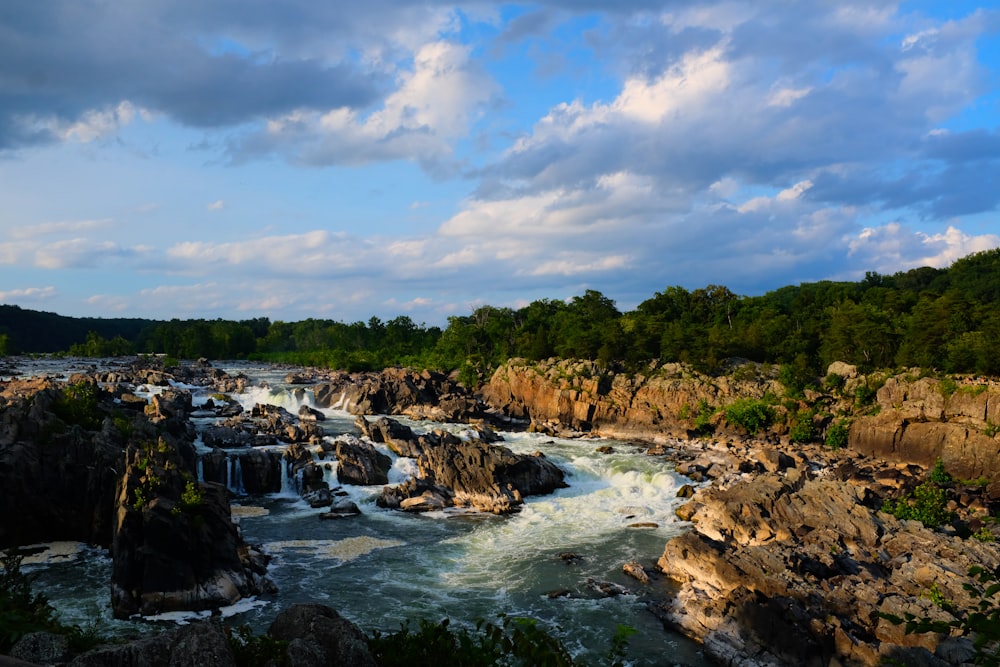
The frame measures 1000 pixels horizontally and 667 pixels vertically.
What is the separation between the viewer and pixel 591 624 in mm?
26859

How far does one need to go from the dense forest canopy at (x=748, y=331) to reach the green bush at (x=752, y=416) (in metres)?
5.52

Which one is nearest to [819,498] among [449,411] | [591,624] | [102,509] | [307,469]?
[591,624]

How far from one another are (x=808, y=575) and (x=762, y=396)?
40.5 m

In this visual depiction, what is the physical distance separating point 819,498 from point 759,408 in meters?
29.1

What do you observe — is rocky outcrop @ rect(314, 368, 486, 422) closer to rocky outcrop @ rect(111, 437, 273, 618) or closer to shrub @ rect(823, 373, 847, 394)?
shrub @ rect(823, 373, 847, 394)

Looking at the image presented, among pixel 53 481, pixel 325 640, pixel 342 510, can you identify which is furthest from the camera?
pixel 342 510

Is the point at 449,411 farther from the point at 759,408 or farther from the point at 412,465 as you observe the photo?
the point at 759,408

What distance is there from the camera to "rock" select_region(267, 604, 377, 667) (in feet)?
39.8

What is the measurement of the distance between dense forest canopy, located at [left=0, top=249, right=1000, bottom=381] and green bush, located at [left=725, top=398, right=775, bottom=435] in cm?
552

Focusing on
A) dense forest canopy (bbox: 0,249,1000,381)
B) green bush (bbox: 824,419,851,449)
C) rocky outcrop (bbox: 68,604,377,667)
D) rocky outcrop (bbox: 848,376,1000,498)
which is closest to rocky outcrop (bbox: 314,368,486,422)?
dense forest canopy (bbox: 0,249,1000,381)

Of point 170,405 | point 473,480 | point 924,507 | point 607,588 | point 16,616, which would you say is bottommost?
point 607,588

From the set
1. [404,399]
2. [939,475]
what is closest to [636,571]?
[939,475]

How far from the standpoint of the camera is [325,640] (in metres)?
12.8

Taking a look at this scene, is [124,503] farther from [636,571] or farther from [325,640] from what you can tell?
[636,571]
